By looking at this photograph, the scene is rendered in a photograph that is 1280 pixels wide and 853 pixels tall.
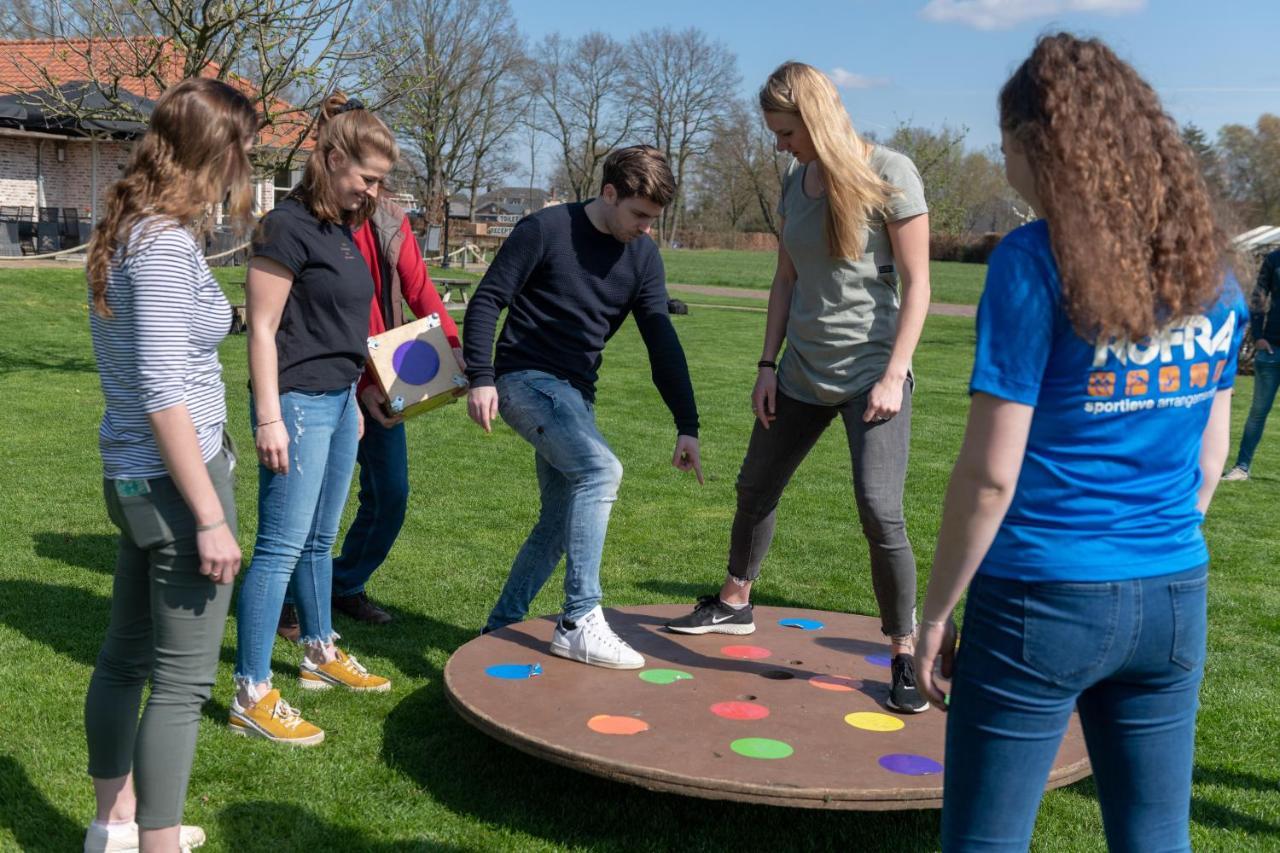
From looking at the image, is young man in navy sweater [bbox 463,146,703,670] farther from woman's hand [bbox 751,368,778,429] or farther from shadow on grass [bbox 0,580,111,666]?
shadow on grass [bbox 0,580,111,666]

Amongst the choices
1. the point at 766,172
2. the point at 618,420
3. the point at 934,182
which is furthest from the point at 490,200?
the point at 618,420

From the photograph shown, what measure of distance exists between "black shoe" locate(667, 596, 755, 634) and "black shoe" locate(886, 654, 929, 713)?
2.74 feet

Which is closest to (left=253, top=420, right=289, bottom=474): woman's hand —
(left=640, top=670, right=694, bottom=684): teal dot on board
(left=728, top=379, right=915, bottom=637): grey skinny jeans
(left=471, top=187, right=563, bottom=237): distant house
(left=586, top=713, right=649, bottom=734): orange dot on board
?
(left=586, top=713, right=649, bottom=734): orange dot on board

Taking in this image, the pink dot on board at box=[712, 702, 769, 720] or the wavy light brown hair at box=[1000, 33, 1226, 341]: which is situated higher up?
the wavy light brown hair at box=[1000, 33, 1226, 341]

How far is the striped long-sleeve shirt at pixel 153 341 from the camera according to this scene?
2588 mm

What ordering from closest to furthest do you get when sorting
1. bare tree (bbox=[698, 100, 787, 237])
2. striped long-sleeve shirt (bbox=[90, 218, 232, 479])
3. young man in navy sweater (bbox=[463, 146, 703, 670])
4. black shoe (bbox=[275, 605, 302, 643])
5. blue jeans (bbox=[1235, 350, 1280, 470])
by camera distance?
striped long-sleeve shirt (bbox=[90, 218, 232, 479]) < young man in navy sweater (bbox=[463, 146, 703, 670]) < black shoe (bbox=[275, 605, 302, 643]) < blue jeans (bbox=[1235, 350, 1280, 470]) < bare tree (bbox=[698, 100, 787, 237])

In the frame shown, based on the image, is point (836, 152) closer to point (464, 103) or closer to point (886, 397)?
point (886, 397)

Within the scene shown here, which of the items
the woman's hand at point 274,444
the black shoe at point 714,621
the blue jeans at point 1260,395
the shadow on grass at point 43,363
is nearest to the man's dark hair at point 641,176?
the woman's hand at point 274,444

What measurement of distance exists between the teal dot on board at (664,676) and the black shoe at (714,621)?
455 millimetres

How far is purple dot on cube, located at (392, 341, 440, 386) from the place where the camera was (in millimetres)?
4363

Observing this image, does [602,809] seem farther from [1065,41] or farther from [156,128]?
[1065,41]

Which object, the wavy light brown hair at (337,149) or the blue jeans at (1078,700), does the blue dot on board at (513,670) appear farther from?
the blue jeans at (1078,700)

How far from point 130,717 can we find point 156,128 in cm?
142

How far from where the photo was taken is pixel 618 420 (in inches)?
465
